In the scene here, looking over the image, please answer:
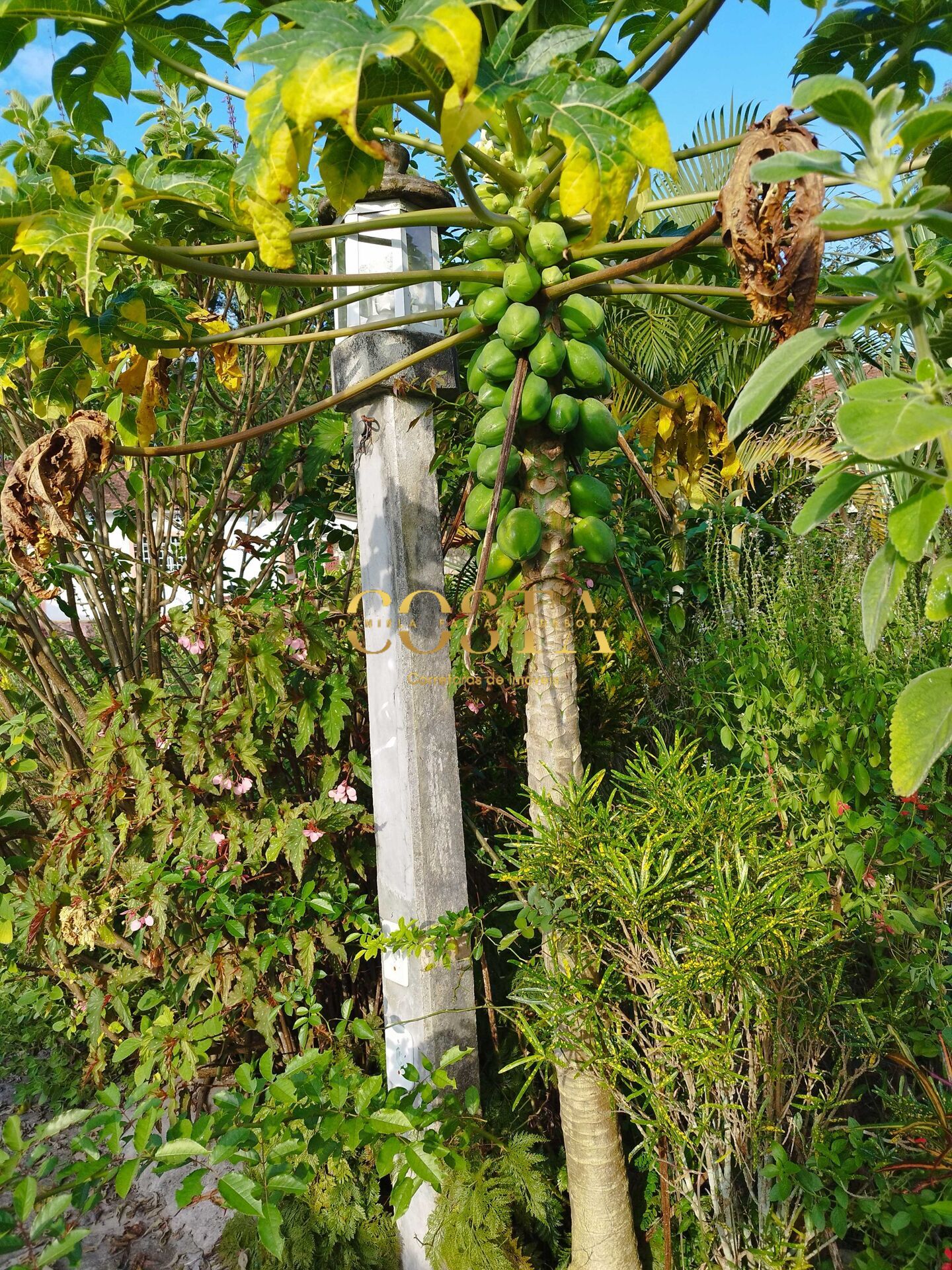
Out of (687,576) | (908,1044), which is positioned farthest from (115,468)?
(908,1044)

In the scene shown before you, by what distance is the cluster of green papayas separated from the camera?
128 cm

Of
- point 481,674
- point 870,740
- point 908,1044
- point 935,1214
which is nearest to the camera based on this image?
point 935,1214

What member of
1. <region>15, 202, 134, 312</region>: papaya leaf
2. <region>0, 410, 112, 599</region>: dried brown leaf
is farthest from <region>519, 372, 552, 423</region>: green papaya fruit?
<region>0, 410, 112, 599</region>: dried brown leaf

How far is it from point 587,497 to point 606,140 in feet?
1.88

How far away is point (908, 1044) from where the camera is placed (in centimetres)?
171

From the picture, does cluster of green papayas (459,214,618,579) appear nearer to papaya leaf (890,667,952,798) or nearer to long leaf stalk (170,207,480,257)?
long leaf stalk (170,207,480,257)

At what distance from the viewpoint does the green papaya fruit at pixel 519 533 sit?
132cm

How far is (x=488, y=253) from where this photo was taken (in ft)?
4.54

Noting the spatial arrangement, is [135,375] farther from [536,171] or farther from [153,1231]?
[153,1231]

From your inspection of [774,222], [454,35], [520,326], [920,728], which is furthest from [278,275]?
[920,728]

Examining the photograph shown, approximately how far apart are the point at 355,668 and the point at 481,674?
361 mm

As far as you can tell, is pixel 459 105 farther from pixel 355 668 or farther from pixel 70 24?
pixel 355 668

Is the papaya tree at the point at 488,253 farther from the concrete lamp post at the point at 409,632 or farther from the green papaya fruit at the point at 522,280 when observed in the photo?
the concrete lamp post at the point at 409,632

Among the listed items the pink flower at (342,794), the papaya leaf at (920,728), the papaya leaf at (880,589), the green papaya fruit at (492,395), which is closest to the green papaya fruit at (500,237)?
the green papaya fruit at (492,395)
